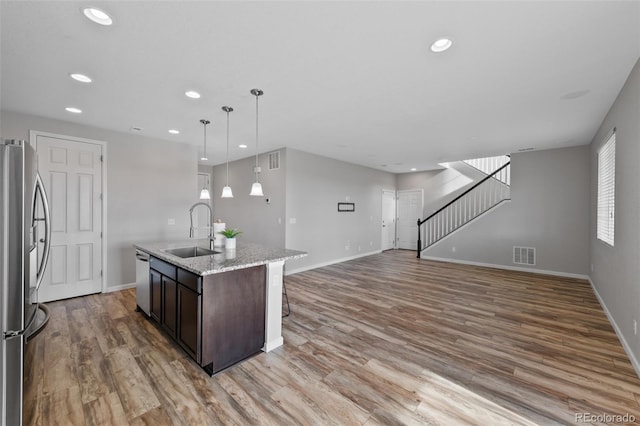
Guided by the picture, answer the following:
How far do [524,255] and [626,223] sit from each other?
3.89 metres

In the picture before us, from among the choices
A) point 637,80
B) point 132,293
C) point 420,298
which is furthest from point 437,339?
point 132,293

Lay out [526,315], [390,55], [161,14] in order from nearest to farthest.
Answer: [161,14], [390,55], [526,315]

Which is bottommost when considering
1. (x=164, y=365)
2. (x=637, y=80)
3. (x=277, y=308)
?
(x=164, y=365)

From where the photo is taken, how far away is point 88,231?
422 cm

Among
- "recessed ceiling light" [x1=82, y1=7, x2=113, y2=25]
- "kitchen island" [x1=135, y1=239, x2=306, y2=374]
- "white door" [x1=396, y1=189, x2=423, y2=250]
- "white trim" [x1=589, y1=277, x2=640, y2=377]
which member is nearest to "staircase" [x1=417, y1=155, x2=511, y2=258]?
"white door" [x1=396, y1=189, x2=423, y2=250]

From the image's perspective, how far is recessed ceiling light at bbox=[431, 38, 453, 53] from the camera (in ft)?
6.75

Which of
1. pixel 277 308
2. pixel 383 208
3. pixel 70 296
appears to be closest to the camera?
pixel 277 308

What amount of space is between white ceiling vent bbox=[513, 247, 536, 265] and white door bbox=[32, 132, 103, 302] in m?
→ 8.44

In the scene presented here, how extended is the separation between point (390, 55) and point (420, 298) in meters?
3.49

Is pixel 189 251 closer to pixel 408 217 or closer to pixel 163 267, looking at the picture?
pixel 163 267

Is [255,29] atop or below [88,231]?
atop

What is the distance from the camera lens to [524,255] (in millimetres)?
6062

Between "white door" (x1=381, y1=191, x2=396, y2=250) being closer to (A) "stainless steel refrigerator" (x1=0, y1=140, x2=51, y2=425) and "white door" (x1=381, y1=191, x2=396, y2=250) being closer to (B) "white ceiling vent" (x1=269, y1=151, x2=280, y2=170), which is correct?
(B) "white ceiling vent" (x1=269, y1=151, x2=280, y2=170)

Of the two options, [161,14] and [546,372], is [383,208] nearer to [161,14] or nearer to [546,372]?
[546,372]
